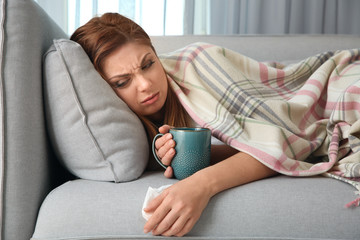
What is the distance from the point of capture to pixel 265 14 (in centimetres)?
237

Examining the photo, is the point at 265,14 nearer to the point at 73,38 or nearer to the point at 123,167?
the point at 73,38

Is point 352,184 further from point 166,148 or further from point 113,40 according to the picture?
point 113,40

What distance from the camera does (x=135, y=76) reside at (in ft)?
3.07

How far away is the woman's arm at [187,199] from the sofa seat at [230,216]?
3 cm

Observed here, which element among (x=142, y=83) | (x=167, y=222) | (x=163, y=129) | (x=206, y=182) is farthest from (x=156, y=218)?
(x=142, y=83)

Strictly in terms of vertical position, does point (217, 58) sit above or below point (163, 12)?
below

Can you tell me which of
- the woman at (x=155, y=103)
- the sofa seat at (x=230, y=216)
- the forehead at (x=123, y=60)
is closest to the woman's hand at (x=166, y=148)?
the woman at (x=155, y=103)

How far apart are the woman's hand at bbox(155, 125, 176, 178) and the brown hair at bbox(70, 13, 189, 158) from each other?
0.15 metres

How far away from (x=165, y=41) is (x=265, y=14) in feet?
3.67

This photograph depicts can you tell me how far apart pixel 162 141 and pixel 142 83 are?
198 mm

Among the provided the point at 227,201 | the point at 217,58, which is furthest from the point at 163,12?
A: the point at 227,201

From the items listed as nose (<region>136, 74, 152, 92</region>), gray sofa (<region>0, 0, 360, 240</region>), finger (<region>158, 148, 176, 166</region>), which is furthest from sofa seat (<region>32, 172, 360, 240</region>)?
nose (<region>136, 74, 152, 92</region>)

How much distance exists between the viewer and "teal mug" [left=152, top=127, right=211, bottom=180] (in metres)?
0.76

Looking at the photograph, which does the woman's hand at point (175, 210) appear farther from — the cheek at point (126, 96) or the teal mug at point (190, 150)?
the cheek at point (126, 96)
